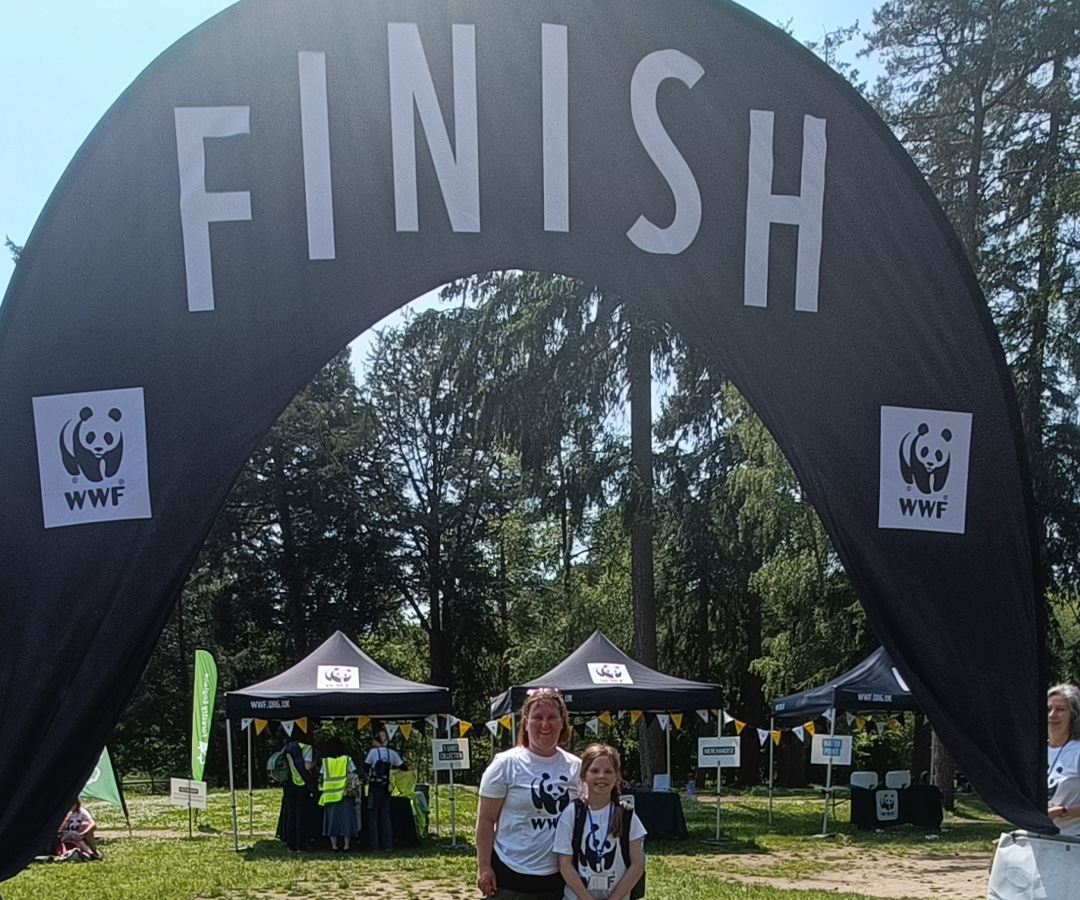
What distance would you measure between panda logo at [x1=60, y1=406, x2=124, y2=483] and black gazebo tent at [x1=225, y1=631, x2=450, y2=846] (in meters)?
10.3

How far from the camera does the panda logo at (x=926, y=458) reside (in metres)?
5.58

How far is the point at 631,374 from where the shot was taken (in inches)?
921

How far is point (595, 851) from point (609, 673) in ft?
35.2

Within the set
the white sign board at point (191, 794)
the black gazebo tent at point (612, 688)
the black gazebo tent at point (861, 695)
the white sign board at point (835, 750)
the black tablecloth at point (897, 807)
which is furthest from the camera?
the black tablecloth at point (897, 807)

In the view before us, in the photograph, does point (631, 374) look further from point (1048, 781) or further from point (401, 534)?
point (401, 534)

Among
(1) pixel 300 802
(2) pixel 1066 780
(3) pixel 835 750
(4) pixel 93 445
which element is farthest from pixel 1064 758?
(1) pixel 300 802

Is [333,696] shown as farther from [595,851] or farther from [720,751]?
[595,851]

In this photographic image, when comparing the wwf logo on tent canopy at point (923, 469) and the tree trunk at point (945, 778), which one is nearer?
the wwf logo on tent canopy at point (923, 469)

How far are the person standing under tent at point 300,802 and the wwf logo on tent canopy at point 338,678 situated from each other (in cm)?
83

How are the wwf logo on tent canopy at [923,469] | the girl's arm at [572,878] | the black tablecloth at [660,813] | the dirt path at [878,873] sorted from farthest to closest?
the black tablecloth at [660,813] < the dirt path at [878,873] < the wwf logo on tent canopy at [923,469] < the girl's arm at [572,878]

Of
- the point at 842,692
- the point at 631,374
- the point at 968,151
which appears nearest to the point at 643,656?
the point at 631,374

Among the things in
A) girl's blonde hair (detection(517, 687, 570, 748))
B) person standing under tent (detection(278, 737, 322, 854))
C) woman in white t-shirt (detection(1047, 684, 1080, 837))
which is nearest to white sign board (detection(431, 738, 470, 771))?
person standing under tent (detection(278, 737, 322, 854))

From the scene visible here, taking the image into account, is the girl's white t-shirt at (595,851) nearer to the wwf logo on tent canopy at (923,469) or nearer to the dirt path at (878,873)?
the wwf logo on tent canopy at (923,469)

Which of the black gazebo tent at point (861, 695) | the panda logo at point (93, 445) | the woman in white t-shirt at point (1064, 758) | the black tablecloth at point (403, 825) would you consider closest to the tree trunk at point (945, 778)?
the black gazebo tent at point (861, 695)
